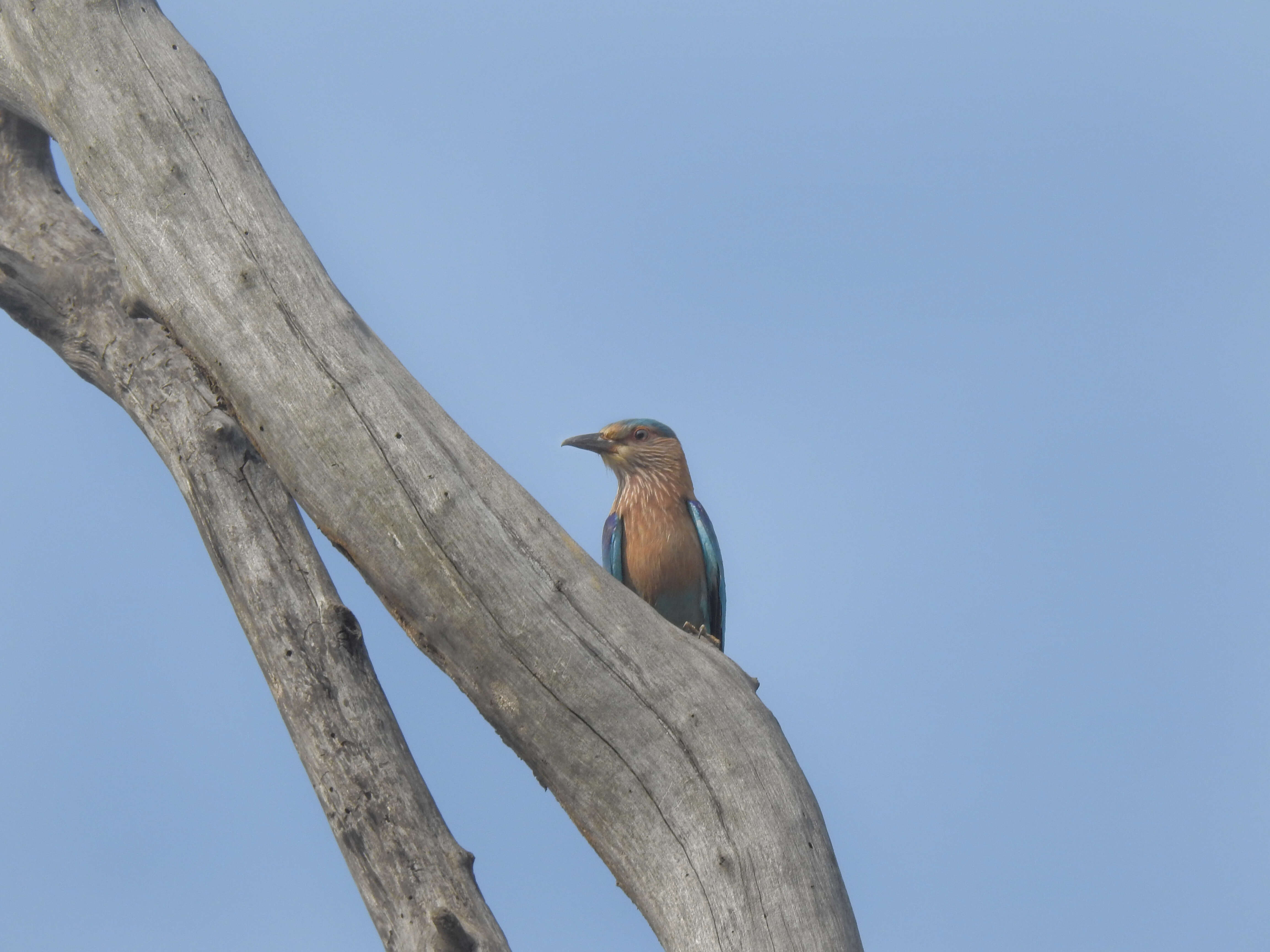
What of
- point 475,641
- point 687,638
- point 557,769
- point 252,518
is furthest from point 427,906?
point 252,518

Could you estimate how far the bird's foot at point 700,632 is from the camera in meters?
3.86

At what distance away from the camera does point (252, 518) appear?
12.9ft

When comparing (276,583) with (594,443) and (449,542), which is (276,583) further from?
(594,443)

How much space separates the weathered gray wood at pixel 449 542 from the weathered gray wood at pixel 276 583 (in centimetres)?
16

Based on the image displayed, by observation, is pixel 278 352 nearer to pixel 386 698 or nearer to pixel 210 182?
pixel 210 182

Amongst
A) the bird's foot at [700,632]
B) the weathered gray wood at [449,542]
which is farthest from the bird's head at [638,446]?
the weathered gray wood at [449,542]

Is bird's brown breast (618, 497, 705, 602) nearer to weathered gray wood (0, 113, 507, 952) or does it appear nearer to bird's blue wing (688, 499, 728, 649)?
bird's blue wing (688, 499, 728, 649)

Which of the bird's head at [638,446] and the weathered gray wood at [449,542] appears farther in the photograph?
the bird's head at [638,446]

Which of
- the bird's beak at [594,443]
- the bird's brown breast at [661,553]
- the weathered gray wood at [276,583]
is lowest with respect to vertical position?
the weathered gray wood at [276,583]

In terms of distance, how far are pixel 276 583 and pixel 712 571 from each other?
2463 millimetres

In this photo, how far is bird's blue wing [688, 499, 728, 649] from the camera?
5.61 meters

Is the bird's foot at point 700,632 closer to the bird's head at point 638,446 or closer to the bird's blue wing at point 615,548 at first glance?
the bird's blue wing at point 615,548

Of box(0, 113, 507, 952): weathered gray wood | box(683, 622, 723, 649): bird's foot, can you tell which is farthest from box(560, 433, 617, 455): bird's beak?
box(0, 113, 507, 952): weathered gray wood

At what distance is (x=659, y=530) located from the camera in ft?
18.3
